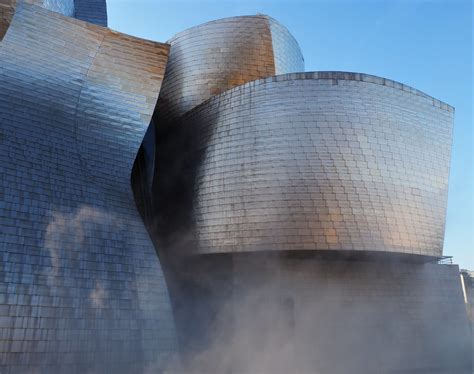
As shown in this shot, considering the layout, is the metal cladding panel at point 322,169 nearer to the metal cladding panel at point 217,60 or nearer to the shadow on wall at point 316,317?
the shadow on wall at point 316,317

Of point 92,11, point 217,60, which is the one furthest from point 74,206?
point 92,11

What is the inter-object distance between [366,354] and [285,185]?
19.0ft

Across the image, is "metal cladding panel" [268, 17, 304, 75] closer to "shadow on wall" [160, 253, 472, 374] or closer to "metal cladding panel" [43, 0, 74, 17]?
"metal cladding panel" [43, 0, 74, 17]

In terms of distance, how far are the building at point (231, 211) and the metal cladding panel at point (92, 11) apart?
744 centimetres

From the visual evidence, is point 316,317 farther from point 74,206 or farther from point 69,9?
point 69,9

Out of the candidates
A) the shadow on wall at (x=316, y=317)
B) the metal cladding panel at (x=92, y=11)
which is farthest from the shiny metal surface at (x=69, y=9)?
the shadow on wall at (x=316, y=317)

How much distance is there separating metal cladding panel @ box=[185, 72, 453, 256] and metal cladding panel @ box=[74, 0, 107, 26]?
1210cm

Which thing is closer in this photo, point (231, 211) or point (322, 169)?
point (322, 169)

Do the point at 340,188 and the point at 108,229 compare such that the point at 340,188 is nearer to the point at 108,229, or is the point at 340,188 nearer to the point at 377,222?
the point at 377,222

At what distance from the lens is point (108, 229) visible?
373 inches

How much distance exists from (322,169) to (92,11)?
16.7 m

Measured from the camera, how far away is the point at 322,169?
1187 cm

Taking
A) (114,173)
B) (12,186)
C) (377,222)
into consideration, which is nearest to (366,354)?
(377,222)

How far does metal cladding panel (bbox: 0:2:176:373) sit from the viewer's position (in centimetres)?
784
